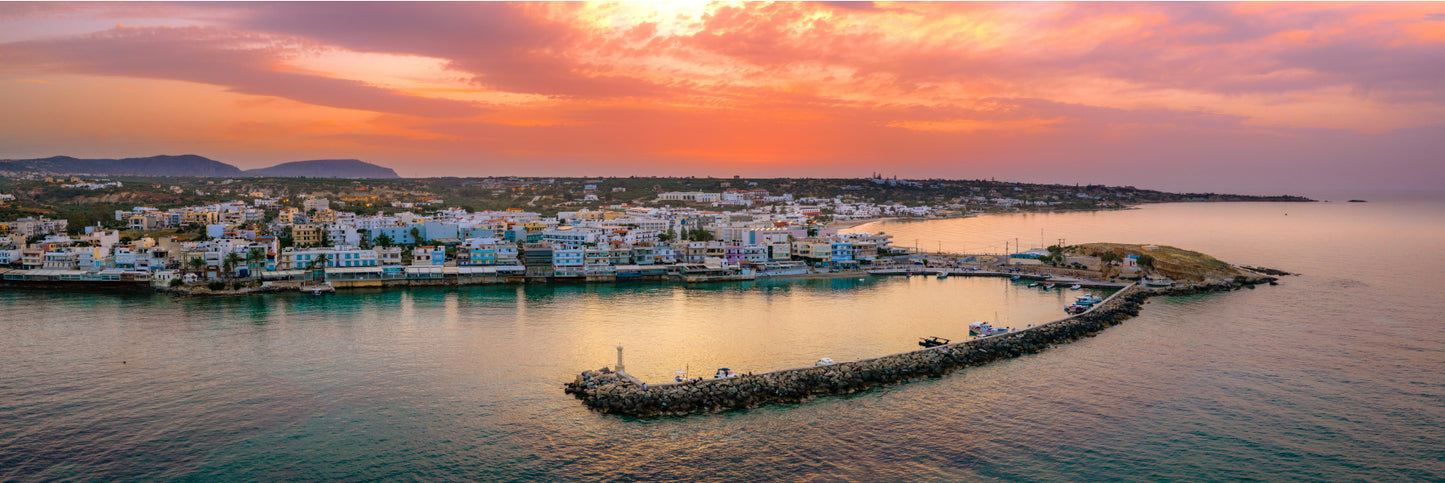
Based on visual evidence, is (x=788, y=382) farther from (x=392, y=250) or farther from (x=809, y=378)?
(x=392, y=250)

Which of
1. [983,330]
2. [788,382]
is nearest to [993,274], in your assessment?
[983,330]

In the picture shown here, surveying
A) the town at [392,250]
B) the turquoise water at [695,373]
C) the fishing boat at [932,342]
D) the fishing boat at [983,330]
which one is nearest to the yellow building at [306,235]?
the town at [392,250]

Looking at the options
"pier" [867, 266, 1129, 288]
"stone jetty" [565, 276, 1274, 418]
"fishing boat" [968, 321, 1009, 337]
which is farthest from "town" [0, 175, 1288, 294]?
"stone jetty" [565, 276, 1274, 418]

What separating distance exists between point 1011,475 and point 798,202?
63291 mm

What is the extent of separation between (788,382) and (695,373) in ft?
5.80

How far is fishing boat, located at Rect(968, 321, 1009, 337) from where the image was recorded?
16.1m

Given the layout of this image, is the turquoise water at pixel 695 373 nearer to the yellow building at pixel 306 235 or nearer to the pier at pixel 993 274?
the pier at pixel 993 274

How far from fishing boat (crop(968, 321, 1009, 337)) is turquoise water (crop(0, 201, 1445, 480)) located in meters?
0.79

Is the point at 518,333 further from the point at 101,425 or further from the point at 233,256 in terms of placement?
the point at 233,256

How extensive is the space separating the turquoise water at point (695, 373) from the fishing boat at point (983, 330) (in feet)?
2.59

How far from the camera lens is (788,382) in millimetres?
12102

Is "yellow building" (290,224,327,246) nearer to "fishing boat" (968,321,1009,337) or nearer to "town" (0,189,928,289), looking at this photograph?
"town" (0,189,928,289)

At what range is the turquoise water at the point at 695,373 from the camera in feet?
31.1

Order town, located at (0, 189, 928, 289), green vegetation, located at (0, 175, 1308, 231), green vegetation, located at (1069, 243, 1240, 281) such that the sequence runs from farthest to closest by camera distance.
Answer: green vegetation, located at (0, 175, 1308, 231) → green vegetation, located at (1069, 243, 1240, 281) → town, located at (0, 189, 928, 289)
